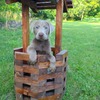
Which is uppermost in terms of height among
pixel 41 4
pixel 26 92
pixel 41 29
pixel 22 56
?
pixel 41 4

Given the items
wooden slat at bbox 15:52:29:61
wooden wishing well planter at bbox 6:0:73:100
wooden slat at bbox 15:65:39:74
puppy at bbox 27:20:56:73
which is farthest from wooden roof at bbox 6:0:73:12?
wooden slat at bbox 15:65:39:74

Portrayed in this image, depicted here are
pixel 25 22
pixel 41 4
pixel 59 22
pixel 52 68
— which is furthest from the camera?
pixel 41 4

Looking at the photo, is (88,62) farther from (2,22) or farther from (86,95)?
(2,22)

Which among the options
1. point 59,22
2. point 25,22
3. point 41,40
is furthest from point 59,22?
point 25,22

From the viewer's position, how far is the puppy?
3997mm

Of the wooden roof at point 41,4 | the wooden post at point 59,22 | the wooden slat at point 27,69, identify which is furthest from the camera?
the wooden roof at point 41,4

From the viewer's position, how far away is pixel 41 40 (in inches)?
165

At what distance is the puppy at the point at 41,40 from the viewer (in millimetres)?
3997

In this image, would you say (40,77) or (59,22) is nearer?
(40,77)

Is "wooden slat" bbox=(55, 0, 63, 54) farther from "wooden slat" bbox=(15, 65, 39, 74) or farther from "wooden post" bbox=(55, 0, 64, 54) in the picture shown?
"wooden slat" bbox=(15, 65, 39, 74)

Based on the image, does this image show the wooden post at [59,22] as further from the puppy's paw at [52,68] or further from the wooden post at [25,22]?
the wooden post at [25,22]

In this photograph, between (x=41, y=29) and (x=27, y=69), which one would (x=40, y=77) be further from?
(x=41, y=29)

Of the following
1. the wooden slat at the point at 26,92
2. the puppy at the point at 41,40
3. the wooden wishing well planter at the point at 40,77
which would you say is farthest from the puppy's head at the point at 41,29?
the wooden slat at the point at 26,92

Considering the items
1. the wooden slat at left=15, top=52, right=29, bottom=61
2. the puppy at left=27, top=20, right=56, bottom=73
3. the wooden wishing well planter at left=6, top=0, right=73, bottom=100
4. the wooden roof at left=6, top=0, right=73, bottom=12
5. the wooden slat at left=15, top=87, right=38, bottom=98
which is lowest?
the wooden slat at left=15, top=87, right=38, bottom=98
